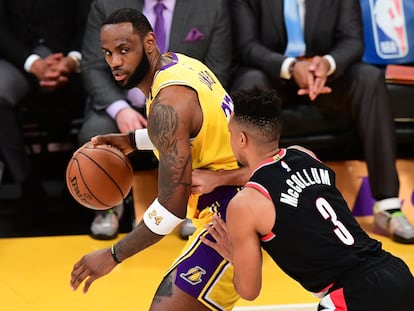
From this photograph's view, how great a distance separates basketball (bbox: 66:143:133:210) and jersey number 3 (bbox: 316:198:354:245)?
1.10m

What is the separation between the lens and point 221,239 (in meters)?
3.07

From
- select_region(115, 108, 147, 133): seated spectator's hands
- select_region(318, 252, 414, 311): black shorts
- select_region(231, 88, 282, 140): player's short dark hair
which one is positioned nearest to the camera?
select_region(318, 252, 414, 311): black shorts

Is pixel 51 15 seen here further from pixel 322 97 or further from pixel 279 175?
pixel 279 175

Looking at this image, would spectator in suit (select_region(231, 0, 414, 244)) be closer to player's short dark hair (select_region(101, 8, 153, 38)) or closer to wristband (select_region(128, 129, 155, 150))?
wristband (select_region(128, 129, 155, 150))

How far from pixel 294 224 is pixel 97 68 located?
2.82 m

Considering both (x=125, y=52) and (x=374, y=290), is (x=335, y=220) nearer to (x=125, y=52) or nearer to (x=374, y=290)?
(x=374, y=290)

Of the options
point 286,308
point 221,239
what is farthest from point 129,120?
→ point 221,239

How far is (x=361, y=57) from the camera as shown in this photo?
5.55 meters

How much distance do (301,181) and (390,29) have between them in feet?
10.5

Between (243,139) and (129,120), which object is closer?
(243,139)

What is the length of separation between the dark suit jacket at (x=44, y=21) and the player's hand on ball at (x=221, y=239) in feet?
9.95

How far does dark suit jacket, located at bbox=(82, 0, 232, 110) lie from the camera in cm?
531

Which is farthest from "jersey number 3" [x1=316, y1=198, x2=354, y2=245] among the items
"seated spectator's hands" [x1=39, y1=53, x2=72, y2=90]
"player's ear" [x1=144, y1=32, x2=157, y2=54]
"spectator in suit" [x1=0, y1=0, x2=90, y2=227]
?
"seated spectator's hands" [x1=39, y1=53, x2=72, y2=90]

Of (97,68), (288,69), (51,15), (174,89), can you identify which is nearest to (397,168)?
(288,69)
